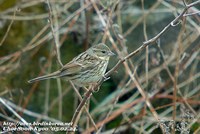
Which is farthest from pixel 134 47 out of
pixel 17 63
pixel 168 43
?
pixel 17 63

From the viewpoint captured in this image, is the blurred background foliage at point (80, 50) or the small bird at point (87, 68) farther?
the blurred background foliage at point (80, 50)

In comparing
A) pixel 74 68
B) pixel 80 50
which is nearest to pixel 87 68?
pixel 74 68

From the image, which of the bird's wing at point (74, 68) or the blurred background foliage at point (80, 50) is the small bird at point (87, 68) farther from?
the blurred background foliage at point (80, 50)

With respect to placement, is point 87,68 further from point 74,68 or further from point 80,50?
point 80,50

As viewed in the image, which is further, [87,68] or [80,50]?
[80,50]

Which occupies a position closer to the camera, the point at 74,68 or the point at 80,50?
the point at 74,68

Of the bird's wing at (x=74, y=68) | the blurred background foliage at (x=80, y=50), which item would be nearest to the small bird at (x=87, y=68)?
the bird's wing at (x=74, y=68)

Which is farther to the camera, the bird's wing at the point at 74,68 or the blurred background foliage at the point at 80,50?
Result: the blurred background foliage at the point at 80,50

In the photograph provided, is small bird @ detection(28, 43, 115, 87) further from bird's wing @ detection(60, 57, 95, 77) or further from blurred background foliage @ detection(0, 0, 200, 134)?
blurred background foliage @ detection(0, 0, 200, 134)

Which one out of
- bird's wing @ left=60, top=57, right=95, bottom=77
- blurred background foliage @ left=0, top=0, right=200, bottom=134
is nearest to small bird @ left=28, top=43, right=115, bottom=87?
bird's wing @ left=60, top=57, right=95, bottom=77
